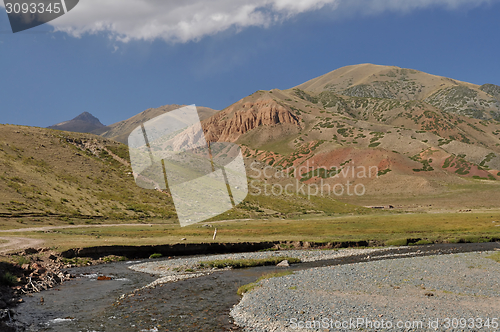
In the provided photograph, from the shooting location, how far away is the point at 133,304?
21.4 m

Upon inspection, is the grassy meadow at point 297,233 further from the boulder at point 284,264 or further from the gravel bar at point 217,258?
the boulder at point 284,264

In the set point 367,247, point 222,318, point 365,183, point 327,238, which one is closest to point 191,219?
point 327,238

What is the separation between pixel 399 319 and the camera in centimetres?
1697

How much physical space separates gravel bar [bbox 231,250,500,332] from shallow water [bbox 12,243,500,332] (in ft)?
6.96

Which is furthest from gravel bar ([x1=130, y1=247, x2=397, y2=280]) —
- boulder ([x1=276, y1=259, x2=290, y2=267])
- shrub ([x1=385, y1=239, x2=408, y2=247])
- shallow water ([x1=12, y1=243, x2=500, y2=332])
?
shrub ([x1=385, y1=239, x2=408, y2=247])

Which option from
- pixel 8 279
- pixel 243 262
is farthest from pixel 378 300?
pixel 8 279

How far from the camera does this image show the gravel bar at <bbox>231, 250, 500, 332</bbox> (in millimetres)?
16609

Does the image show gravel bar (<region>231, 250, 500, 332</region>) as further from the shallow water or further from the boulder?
the boulder

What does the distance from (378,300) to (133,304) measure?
15.9 metres

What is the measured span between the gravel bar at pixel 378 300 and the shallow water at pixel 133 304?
2.12m

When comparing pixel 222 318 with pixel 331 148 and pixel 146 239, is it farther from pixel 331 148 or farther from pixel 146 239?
pixel 331 148

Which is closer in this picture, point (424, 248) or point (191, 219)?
point (424, 248)

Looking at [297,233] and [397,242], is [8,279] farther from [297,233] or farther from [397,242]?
[397,242]

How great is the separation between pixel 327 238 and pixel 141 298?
35.0 meters
